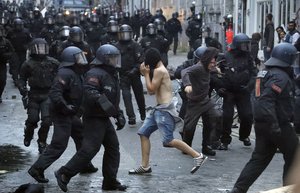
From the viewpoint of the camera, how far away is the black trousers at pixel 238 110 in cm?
1145

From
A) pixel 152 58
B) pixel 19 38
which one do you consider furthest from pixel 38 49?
pixel 19 38

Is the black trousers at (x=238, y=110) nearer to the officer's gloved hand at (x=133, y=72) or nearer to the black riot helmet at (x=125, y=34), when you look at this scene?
the officer's gloved hand at (x=133, y=72)

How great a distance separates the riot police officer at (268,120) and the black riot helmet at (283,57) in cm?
1

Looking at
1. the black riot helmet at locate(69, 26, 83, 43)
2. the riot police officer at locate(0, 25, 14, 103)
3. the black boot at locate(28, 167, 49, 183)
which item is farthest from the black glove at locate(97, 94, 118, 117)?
Result: the riot police officer at locate(0, 25, 14, 103)

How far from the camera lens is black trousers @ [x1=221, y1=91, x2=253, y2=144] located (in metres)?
11.4

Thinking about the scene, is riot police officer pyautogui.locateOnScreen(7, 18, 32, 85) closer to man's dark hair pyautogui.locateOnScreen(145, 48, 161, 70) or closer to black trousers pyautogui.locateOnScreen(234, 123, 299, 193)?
man's dark hair pyautogui.locateOnScreen(145, 48, 161, 70)

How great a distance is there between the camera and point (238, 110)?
37.8 feet

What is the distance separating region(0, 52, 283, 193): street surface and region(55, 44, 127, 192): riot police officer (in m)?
0.27

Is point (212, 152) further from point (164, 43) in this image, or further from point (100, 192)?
point (164, 43)

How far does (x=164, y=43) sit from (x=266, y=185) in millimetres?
9472

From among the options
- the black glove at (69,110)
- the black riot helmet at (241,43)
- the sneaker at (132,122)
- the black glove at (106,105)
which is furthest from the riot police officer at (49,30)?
the black glove at (106,105)

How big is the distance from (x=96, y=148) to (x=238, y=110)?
3655mm

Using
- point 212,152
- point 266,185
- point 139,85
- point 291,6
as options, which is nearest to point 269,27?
point 291,6

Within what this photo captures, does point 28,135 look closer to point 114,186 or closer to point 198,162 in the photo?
point 114,186
